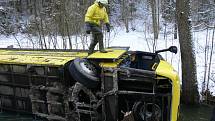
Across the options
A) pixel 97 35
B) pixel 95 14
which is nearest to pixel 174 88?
pixel 97 35

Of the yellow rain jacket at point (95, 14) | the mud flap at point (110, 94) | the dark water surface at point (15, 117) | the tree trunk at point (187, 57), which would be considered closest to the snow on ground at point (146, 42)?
the tree trunk at point (187, 57)

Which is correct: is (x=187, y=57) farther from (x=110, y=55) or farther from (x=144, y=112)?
(x=144, y=112)

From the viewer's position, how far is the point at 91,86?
319 inches

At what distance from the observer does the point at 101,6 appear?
930 centimetres

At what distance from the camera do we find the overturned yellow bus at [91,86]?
7.61 m

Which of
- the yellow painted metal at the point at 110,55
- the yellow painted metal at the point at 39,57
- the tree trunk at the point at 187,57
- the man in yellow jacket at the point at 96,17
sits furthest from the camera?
the tree trunk at the point at 187,57

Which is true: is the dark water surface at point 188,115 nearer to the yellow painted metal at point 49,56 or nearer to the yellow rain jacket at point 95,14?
the yellow painted metal at point 49,56

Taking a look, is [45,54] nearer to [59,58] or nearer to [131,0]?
[59,58]

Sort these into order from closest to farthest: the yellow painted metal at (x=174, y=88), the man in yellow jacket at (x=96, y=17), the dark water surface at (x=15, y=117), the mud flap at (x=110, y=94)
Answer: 1. the yellow painted metal at (x=174, y=88)
2. the mud flap at (x=110, y=94)
3. the man in yellow jacket at (x=96, y=17)
4. the dark water surface at (x=15, y=117)

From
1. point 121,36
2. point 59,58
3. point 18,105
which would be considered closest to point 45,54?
point 59,58

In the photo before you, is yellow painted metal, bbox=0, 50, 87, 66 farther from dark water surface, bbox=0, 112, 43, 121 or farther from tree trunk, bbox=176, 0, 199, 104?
tree trunk, bbox=176, 0, 199, 104

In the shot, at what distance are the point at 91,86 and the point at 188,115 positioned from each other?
3.80 m

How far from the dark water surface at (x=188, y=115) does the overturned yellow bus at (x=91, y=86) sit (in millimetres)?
222

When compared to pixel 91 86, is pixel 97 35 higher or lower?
higher
